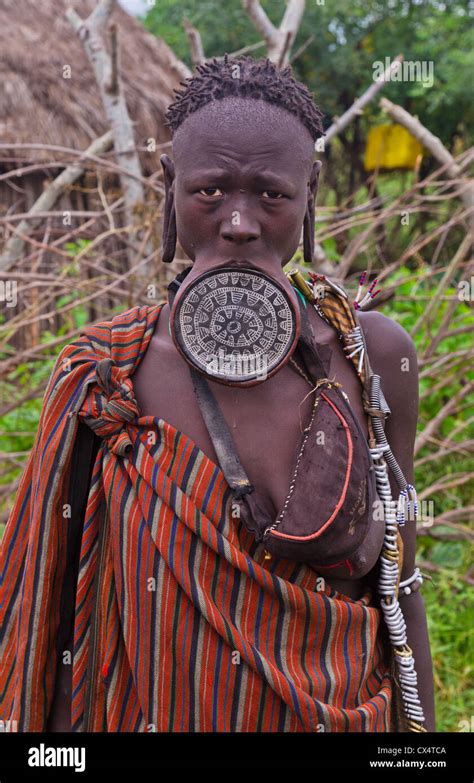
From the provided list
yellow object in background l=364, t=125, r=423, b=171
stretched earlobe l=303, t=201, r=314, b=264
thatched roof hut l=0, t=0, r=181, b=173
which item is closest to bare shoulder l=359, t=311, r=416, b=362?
stretched earlobe l=303, t=201, r=314, b=264

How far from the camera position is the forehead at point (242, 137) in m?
1.16

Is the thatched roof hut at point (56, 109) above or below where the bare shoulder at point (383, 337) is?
above

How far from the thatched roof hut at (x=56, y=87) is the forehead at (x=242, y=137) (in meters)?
4.74

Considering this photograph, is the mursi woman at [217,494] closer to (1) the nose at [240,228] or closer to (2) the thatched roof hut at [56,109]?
(1) the nose at [240,228]

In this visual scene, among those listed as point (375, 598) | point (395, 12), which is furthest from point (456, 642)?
point (395, 12)

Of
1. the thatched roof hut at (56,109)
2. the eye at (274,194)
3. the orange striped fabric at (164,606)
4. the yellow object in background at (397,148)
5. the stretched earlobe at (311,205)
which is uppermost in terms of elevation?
the yellow object in background at (397,148)

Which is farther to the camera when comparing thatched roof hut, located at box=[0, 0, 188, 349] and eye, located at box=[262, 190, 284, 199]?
thatched roof hut, located at box=[0, 0, 188, 349]

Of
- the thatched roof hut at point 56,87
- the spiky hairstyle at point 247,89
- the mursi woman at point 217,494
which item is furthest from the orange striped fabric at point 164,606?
the thatched roof hut at point 56,87

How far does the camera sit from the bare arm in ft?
4.60

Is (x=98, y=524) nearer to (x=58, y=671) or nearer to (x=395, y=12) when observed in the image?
(x=58, y=671)

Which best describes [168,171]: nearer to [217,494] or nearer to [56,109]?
[217,494]

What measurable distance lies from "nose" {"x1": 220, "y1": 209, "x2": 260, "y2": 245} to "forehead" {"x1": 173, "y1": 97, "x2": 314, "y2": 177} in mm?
70

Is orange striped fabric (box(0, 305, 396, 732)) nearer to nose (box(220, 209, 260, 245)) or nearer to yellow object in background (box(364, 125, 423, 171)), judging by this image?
nose (box(220, 209, 260, 245))

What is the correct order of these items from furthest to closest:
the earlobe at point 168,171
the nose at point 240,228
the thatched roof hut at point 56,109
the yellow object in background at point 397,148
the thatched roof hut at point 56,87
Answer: the yellow object in background at point 397,148 → the thatched roof hut at point 56,87 → the thatched roof hut at point 56,109 → the earlobe at point 168,171 → the nose at point 240,228
